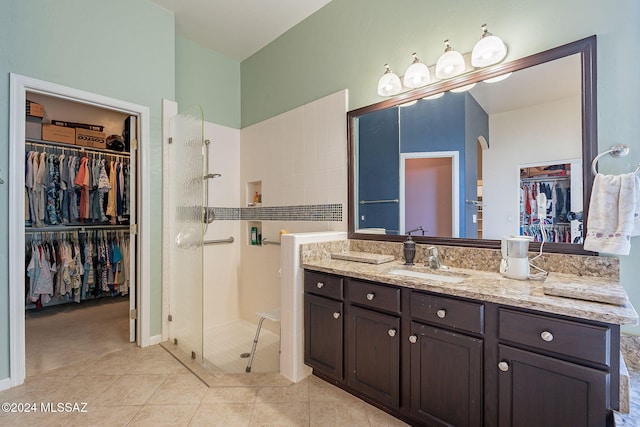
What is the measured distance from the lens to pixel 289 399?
71.4 inches

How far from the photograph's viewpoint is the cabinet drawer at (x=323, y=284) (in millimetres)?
1795

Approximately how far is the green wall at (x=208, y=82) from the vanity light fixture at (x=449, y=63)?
2.41m

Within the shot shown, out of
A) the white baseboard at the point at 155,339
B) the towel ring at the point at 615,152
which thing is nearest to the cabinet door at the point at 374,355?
the towel ring at the point at 615,152

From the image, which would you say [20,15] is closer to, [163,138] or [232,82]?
[163,138]

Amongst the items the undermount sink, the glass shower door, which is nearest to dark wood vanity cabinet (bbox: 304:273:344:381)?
the undermount sink

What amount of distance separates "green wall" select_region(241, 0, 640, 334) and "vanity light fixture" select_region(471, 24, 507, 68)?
6 centimetres

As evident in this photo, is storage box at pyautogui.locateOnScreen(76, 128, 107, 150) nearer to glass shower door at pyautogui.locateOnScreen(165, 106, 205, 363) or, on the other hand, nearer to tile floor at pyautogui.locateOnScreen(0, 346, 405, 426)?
glass shower door at pyautogui.locateOnScreen(165, 106, 205, 363)

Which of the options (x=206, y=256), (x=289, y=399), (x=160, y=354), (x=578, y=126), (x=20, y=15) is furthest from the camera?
(x=206, y=256)

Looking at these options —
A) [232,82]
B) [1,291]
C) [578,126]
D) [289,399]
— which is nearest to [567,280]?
[578,126]

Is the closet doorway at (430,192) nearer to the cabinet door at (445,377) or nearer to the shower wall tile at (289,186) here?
the shower wall tile at (289,186)

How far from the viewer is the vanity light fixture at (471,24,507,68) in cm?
161

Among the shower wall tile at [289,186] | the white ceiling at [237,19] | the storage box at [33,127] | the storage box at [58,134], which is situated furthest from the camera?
the storage box at [58,134]

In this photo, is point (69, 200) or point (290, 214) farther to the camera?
point (69, 200)

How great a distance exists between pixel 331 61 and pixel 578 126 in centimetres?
183
